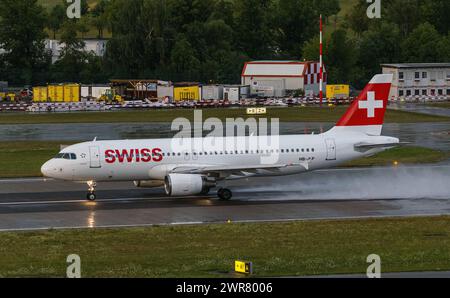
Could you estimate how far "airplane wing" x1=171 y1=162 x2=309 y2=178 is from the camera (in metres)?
48.2

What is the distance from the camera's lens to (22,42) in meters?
147

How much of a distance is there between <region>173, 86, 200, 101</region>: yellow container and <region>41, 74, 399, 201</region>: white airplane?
68.6 meters

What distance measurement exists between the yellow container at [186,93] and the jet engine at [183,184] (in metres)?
73.3

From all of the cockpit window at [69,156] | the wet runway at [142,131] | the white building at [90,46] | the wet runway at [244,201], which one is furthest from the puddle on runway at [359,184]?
the white building at [90,46]

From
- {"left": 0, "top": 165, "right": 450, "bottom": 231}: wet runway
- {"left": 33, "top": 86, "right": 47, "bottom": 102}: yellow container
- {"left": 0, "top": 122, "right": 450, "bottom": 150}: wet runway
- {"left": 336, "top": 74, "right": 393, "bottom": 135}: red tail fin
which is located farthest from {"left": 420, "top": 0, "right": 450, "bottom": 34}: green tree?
{"left": 336, "top": 74, "right": 393, "bottom": 135}: red tail fin

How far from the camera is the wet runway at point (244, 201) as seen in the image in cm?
4394

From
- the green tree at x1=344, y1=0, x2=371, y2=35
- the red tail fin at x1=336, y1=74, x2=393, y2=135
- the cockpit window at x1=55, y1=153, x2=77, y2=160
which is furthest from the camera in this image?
the green tree at x1=344, y1=0, x2=371, y2=35

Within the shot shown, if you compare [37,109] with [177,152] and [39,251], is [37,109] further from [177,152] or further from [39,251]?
[39,251]

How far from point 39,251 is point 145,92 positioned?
89.0m

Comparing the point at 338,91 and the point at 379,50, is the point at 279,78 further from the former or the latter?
the point at 379,50

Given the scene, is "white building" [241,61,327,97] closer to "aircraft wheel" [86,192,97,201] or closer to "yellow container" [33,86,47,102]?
"yellow container" [33,86,47,102]

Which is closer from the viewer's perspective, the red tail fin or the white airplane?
the white airplane

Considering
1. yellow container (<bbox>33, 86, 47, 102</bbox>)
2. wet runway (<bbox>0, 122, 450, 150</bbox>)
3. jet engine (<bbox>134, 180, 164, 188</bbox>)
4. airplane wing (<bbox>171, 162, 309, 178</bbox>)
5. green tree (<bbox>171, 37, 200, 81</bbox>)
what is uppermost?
green tree (<bbox>171, 37, 200, 81</bbox>)

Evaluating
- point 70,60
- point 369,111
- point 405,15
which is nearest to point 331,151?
point 369,111
